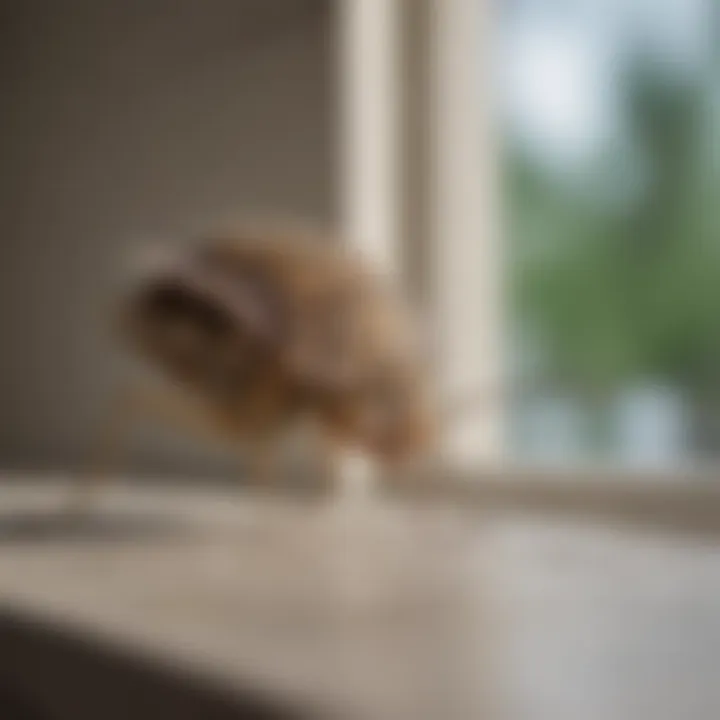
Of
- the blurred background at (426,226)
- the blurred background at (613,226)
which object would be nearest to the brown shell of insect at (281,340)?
the blurred background at (426,226)

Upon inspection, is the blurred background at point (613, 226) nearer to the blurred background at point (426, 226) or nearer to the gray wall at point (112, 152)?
the blurred background at point (426, 226)

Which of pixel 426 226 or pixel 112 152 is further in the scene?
pixel 112 152

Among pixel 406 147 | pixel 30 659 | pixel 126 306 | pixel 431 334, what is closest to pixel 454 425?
pixel 431 334

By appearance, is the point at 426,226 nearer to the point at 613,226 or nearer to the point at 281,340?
the point at 613,226

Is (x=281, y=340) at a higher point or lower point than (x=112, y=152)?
lower

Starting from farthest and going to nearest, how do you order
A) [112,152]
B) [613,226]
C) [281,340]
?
→ [112,152]
[613,226]
[281,340]

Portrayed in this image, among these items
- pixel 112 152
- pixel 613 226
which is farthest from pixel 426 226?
pixel 112 152

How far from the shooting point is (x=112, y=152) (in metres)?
1.12

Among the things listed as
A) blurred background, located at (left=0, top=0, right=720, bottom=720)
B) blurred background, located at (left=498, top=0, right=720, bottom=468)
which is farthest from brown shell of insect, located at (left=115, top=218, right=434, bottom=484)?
blurred background, located at (left=498, top=0, right=720, bottom=468)

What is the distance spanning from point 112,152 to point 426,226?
287mm

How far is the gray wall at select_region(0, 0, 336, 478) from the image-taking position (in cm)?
99

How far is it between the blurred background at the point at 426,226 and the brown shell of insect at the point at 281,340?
0.16 ft

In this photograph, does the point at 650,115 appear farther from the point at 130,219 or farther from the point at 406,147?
the point at 130,219

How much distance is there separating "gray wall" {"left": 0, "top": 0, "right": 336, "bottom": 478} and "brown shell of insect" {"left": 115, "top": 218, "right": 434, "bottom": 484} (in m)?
0.31
